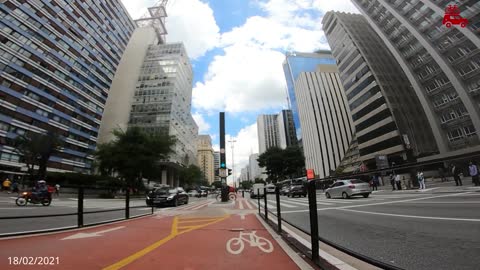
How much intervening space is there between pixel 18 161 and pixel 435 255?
56.7 metres

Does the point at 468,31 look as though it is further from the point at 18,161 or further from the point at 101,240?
the point at 18,161

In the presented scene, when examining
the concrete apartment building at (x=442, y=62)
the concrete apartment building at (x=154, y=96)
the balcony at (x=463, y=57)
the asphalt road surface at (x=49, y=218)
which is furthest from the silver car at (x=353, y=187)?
the concrete apartment building at (x=154, y=96)

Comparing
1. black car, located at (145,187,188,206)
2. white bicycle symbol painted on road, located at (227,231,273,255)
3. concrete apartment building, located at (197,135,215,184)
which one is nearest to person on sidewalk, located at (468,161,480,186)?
white bicycle symbol painted on road, located at (227,231,273,255)

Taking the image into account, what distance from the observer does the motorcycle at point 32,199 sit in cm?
1309

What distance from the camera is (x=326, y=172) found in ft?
246

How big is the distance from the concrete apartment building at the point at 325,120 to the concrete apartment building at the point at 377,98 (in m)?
16.9

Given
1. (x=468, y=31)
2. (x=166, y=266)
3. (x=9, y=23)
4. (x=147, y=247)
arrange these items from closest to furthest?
(x=166, y=266)
(x=147, y=247)
(x=468, y=31)
(x=9, y=23)

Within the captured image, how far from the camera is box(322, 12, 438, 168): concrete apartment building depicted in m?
45.6

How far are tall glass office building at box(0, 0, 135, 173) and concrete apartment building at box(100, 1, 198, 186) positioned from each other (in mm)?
3540

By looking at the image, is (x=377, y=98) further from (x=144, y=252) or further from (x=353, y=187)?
(x=144, y=252)

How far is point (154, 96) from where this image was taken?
206 ft

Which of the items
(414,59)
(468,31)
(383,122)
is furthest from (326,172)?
(468,31)

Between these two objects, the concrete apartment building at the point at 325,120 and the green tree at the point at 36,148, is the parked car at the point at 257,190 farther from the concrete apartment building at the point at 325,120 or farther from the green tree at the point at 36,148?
the concrete apartment building at the point at 325,120

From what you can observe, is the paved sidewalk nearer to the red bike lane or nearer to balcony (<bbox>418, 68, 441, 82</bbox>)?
the red bike lane
